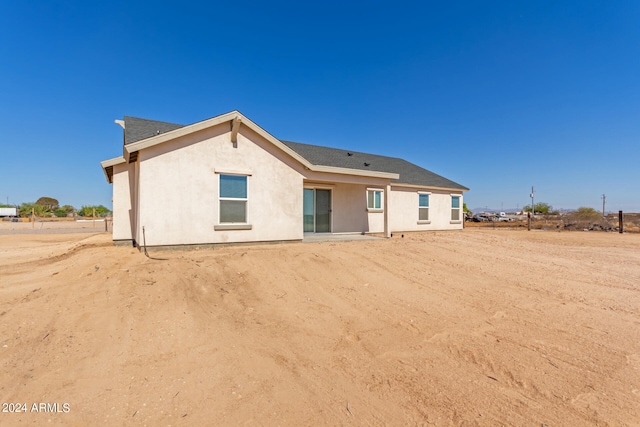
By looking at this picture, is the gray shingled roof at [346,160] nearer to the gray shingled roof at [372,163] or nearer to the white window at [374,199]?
the gray shingled roof at [372,163]

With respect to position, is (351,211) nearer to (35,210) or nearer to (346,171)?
(346,171)

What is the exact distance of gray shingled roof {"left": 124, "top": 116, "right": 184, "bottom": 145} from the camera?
28.0ft

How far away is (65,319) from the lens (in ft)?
14.3

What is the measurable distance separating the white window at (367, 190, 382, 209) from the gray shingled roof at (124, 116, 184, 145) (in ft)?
30.0

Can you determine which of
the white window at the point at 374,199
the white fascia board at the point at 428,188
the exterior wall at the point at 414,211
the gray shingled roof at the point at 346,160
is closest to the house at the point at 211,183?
the gray shingled roof at the point at 346,160

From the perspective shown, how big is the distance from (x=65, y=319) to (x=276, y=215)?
6.19m

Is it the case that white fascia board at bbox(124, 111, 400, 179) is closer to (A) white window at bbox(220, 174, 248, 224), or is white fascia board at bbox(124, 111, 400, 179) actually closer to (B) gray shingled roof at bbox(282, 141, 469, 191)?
(A) white window at bbox(220, 174, 248, 224)

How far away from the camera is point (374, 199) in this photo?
14.8 m

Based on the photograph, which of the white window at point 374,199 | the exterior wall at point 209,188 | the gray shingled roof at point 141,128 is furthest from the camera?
the white window at point 374,199

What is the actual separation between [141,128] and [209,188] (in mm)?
3563

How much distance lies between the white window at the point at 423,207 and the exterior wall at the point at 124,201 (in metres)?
14.1

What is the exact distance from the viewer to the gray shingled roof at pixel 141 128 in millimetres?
8546

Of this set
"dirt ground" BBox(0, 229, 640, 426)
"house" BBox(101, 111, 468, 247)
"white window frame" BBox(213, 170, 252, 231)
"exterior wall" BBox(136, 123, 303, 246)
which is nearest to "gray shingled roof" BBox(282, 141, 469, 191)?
"house" BBox(101, 111, 468, 247)

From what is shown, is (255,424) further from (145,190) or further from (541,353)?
(145,190)
